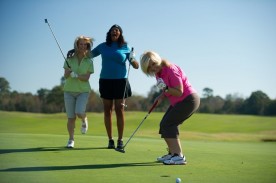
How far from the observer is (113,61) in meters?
7.48

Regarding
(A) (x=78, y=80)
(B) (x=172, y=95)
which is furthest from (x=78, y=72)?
(B) (x=172, y=95)

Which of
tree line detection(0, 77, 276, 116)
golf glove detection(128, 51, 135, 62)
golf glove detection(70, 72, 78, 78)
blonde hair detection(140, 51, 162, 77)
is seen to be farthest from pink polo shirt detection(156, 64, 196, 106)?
tree line detection(0, 77, 276, 116)

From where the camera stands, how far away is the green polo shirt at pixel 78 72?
7578mm

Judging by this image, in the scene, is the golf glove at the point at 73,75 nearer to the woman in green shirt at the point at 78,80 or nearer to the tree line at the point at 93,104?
the woman in green shirt at the point at 78,80

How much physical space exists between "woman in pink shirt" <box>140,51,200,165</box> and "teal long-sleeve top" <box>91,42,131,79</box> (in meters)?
1.58

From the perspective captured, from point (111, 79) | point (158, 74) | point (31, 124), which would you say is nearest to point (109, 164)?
point (158, 74)

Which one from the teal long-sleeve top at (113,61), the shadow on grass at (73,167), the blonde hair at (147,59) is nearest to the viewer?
the shadow on grass at (73,167)

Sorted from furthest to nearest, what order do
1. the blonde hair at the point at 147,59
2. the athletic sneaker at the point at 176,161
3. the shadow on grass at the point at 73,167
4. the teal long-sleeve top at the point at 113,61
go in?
the teal long-sleeve top at the point at 113,61
the blonde hair at the point at 147,59
the athletic sneaker at the point at 176,161
the shadow on grass at the point at 73,167

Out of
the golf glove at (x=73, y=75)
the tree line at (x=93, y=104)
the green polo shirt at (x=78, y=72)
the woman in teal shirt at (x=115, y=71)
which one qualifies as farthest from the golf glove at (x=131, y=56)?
the tree line at (x=93, y=104)

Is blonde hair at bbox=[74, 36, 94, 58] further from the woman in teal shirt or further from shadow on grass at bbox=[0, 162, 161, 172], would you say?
shadow on grass at bbox=[0, 162, 161, 172]

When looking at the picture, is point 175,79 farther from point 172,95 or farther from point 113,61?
point 113,61

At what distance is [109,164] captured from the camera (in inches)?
212

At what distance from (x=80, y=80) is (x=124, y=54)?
3.05 ft

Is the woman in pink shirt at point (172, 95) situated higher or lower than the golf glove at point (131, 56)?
lower
